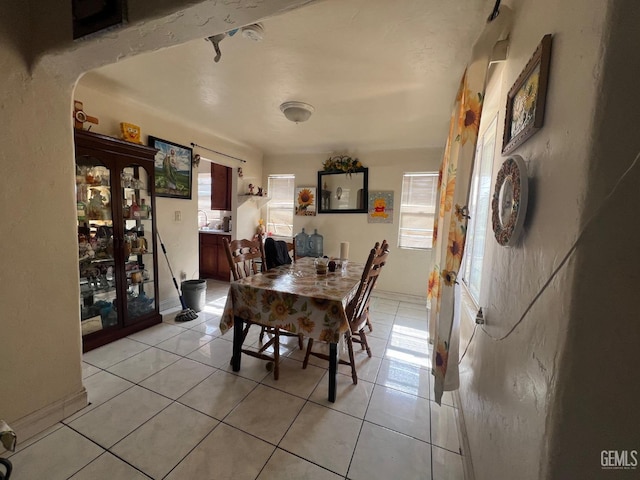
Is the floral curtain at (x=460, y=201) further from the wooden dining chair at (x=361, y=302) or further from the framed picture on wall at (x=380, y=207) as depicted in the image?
the framed picture on wall at (x=380, y=207)

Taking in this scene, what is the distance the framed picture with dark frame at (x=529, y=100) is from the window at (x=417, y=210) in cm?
286

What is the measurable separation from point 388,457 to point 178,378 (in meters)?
1.51

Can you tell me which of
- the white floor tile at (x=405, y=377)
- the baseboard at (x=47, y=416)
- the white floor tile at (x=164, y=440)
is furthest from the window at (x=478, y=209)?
the baseboard at (x=47, y=416)

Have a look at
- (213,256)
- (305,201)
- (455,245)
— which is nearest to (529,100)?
(455,245)

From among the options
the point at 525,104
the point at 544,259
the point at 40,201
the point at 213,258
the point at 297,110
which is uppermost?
the point at 297,110

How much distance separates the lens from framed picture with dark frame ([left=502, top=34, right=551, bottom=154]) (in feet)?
2.49

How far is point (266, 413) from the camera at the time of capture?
161cm

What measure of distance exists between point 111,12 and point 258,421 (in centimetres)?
215

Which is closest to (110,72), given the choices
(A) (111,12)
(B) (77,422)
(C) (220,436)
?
(A) (111,12)

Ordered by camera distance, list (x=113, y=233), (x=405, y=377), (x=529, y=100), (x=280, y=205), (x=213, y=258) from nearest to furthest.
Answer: (x=529, y=100) < (x=405, y=377) < (x=113, y=233) < (x=213, y=258) < (x=280, y=205)

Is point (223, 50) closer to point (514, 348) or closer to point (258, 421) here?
point (514, 348)

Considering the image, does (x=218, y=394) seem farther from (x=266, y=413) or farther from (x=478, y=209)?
(x=478, y=209)

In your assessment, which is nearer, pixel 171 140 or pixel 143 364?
pixel 143 364

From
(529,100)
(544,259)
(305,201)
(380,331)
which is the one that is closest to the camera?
(544,259)
